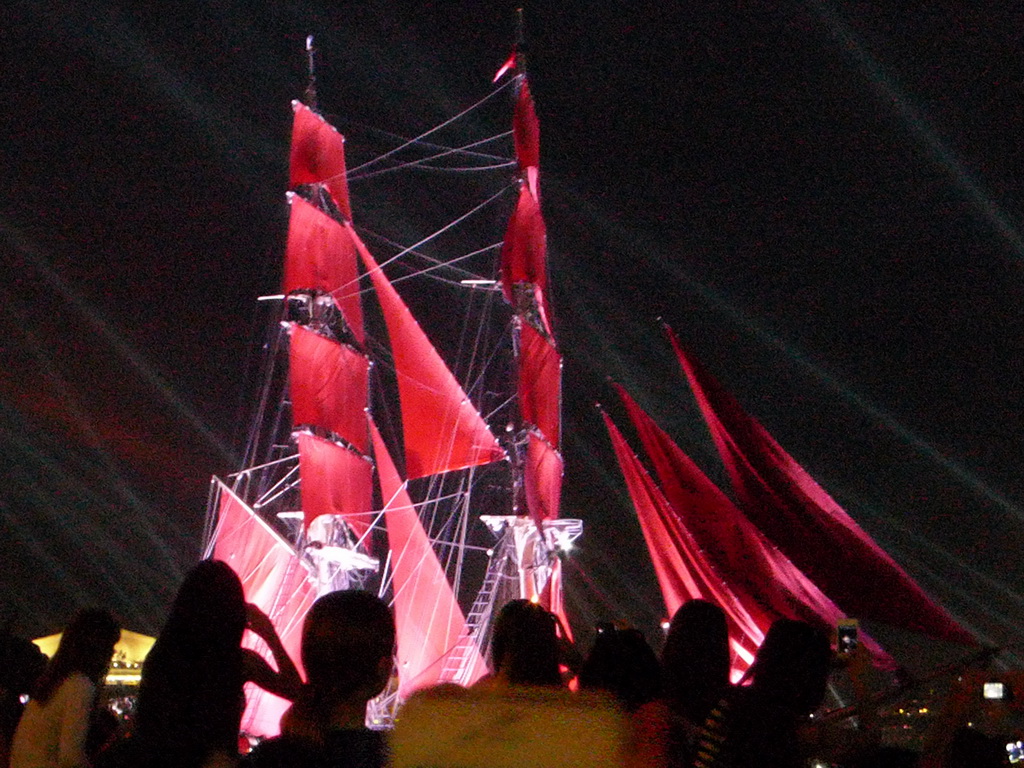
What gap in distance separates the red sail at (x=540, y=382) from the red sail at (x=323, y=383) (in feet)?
19.4

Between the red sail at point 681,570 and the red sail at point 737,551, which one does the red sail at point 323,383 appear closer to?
the red sail at point 681,570

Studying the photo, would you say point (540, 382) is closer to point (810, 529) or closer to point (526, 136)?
point (526, 136)

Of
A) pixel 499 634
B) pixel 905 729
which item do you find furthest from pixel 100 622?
pixel 905 729

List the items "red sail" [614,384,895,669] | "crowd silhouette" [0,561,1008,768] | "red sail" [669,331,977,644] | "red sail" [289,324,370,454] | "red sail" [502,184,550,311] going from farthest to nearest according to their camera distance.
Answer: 1. "red sail" [289,324,370,454]
2. "red sail" [502,184,550,311]
3. "red sail" [614,384,895,669]
4. "red sail" [669,331,977,644]
5. "crowd silhouette" [0,561,1008,768]

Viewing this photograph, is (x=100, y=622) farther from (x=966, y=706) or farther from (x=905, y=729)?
(x=905, y=729)

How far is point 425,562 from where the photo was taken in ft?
101

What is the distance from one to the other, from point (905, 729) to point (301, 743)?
8704 millimetres

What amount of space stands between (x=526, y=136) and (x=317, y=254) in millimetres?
6952

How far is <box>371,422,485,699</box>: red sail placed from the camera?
30.1m

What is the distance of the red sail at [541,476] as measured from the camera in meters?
27.8

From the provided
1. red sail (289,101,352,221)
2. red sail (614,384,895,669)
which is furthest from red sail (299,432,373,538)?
red sail (614,384,895,669)

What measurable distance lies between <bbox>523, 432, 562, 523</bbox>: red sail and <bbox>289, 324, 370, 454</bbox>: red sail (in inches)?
238

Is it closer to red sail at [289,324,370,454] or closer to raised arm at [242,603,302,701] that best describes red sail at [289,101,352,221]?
red sail at [289,324,370,454]

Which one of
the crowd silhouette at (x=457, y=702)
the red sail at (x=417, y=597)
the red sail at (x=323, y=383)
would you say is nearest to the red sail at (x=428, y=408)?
the red sail at (x=417, y=597)
